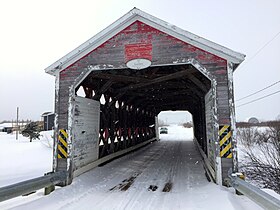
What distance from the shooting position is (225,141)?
4555 millimetres

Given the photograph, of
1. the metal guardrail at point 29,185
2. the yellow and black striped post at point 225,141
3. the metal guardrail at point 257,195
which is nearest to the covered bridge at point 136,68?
the yellow and black striped post at point 225,141

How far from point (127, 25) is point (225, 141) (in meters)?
3.96

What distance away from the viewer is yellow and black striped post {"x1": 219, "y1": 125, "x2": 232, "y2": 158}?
4.51 meters

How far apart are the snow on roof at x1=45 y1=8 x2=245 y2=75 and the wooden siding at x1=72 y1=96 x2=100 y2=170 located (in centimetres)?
112

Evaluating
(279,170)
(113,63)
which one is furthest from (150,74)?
(279,170)

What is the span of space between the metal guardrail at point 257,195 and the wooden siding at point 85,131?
158 inches

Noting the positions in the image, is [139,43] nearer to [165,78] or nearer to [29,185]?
[165,78]

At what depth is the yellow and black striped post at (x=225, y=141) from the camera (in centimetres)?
451

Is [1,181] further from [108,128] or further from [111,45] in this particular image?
[111,45]

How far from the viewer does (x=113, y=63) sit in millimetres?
5316

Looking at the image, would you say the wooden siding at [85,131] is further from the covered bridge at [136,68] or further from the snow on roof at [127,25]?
the snow on roof at [127,25]

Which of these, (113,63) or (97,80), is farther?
(97,80)

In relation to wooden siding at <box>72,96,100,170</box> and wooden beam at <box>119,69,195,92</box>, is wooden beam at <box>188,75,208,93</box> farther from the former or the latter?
wooden siding at <box>72,96,100,170</box>

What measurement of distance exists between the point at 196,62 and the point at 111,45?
2363 mm
